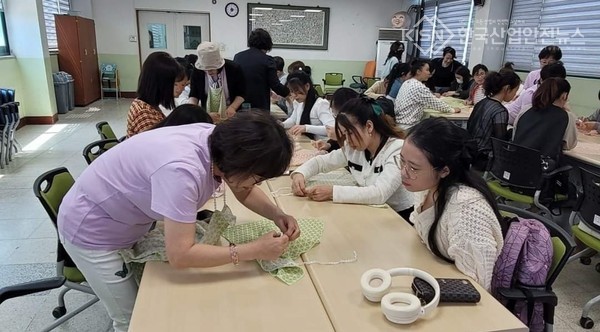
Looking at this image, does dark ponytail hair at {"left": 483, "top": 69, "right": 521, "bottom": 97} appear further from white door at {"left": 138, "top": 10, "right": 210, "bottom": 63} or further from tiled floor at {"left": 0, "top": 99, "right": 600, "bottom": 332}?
white door at {"left": 138, "top": 10, "right": 210, "bottom": 63}

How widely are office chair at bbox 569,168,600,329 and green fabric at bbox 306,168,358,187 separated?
1.29 m

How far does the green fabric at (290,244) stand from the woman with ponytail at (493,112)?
7.74 feet

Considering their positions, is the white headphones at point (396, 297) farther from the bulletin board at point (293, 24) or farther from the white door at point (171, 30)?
the white door at point (171, 30)

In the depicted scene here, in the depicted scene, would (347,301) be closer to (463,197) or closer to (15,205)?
(463,197)

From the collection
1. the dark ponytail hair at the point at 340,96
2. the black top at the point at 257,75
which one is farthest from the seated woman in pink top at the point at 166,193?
the black top at the point at 257,75

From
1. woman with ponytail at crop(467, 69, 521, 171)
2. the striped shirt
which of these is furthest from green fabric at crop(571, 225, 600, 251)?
the striped shirt

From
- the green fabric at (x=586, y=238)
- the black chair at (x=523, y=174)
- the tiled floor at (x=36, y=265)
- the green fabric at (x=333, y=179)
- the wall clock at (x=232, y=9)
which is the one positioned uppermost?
the wall clock at (x=232, y=9)

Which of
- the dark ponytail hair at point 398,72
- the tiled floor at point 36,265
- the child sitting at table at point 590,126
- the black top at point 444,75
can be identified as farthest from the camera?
the black top at point 444,75

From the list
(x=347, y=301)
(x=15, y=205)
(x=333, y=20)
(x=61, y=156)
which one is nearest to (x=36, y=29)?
(x=61, y=156)

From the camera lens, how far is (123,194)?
120 cm

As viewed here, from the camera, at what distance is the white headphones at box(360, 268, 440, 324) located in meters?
1.01

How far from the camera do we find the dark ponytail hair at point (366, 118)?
1.91 metres

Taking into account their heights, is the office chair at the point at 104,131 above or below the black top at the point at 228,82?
below

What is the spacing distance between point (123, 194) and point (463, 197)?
1.02 meters
